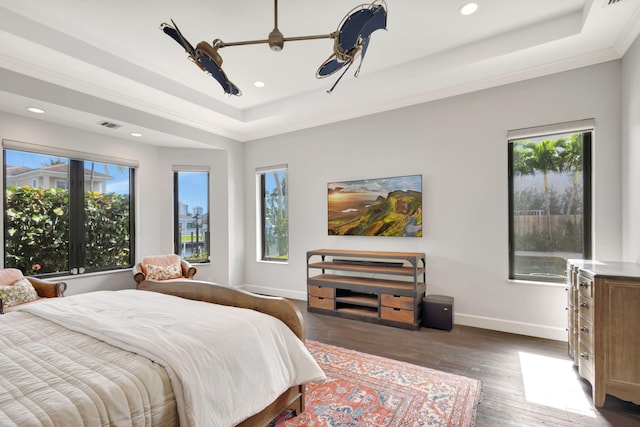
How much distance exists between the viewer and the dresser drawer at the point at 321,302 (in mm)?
4137

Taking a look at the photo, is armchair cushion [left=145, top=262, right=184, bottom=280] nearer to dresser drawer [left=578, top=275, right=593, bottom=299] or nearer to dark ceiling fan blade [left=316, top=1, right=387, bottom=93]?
dark ceiling fan blade [left=316, top=1, right=387, bottom=93]

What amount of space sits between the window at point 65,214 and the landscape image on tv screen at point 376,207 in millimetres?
3234

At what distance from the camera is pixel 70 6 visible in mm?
2531

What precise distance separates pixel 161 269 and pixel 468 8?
15.6 ft

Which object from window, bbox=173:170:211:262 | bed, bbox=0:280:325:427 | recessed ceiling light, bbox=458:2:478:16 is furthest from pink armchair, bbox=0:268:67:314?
recessed ceiling light, bbox=458:2:478:16

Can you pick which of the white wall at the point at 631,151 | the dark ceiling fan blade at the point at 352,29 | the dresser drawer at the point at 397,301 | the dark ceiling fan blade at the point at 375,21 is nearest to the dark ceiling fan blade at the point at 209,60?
the dark ceiling fan blade at the point at 352,29

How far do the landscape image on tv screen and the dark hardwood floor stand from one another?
1.25 meters

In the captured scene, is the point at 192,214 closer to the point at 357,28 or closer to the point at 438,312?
the point at 438,312

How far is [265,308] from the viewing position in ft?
6.61

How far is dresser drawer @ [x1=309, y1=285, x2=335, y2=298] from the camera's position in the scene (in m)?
4.14

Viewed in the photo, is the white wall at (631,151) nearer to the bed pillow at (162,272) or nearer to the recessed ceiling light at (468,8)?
the recessed ceiling light at (468,8)

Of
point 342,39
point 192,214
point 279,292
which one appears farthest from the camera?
point 192,214

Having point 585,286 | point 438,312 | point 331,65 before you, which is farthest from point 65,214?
point 585,286

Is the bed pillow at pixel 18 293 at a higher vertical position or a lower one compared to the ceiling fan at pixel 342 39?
lower
